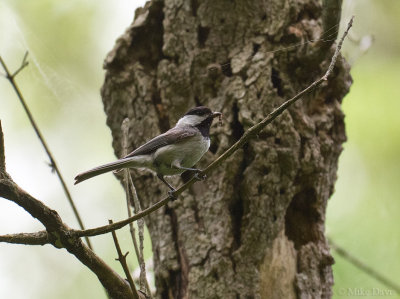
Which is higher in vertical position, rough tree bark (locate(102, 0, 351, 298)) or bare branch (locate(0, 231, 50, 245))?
rough tree bark (locate(102, 0, 351, 298))

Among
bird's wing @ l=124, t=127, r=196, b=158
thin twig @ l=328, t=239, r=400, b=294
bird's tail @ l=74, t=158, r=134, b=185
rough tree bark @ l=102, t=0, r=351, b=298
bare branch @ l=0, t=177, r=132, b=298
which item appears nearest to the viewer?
bare branch @ l=0, t=177, r=132, b=298

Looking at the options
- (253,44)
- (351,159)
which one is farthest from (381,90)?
(253,44)

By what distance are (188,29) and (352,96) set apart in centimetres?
225

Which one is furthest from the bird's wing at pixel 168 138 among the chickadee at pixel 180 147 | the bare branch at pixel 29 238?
the bare branch at pixel 29 238

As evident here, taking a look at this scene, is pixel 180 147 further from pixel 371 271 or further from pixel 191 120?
pixel 371 271

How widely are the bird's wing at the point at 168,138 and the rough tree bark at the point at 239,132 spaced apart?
7.5 inches

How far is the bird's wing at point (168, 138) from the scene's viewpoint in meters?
3.17

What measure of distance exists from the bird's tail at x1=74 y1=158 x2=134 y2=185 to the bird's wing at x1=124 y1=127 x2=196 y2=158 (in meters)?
0.25

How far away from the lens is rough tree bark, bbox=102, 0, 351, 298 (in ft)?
9.93

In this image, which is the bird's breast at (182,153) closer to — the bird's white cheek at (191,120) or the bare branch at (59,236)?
the bird's white cheek at (191,120)

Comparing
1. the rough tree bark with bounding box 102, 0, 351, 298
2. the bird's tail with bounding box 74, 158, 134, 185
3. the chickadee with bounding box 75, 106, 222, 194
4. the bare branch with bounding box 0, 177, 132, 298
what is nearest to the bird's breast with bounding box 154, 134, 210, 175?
the chickadee with bounding box 75, 106, 222, 194

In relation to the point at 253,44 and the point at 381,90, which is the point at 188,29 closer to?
the point at 253,44

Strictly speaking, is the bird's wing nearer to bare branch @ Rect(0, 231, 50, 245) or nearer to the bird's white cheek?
the bird's white cheek

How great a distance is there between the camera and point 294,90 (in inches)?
130
